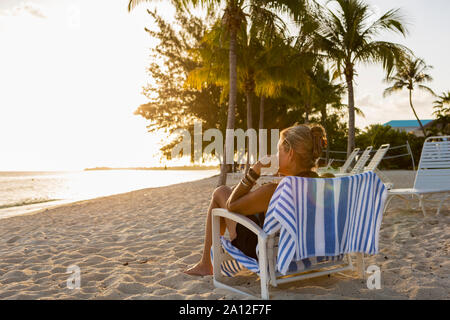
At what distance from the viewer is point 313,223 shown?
→ 2.16m

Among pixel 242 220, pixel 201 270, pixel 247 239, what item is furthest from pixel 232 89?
pixel 242 220

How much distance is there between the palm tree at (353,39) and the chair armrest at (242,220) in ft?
39.9

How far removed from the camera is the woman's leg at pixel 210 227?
8.73 feet

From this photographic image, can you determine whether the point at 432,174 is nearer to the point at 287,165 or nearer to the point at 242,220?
the point at 287,165

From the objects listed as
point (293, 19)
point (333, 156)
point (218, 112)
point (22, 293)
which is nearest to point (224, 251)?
point (22, 293)

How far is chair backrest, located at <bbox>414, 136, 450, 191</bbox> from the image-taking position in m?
5.19

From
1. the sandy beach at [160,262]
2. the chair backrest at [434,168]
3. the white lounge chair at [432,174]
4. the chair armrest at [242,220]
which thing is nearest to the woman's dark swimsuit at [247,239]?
the chair armrest at [242,220]

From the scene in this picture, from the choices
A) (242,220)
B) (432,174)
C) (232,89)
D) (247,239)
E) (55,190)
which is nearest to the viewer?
(242,220)

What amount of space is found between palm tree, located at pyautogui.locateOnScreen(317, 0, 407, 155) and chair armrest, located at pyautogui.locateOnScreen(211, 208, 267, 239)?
12171 millimetres

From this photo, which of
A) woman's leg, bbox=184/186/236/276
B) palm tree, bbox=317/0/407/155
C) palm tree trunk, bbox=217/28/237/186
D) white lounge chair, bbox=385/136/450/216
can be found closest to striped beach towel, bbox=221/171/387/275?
woman's leg, bbox=184/186/236/276

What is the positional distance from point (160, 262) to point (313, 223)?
178 centimetres

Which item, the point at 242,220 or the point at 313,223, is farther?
the point at 242,220

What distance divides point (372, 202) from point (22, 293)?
7.91 feet
